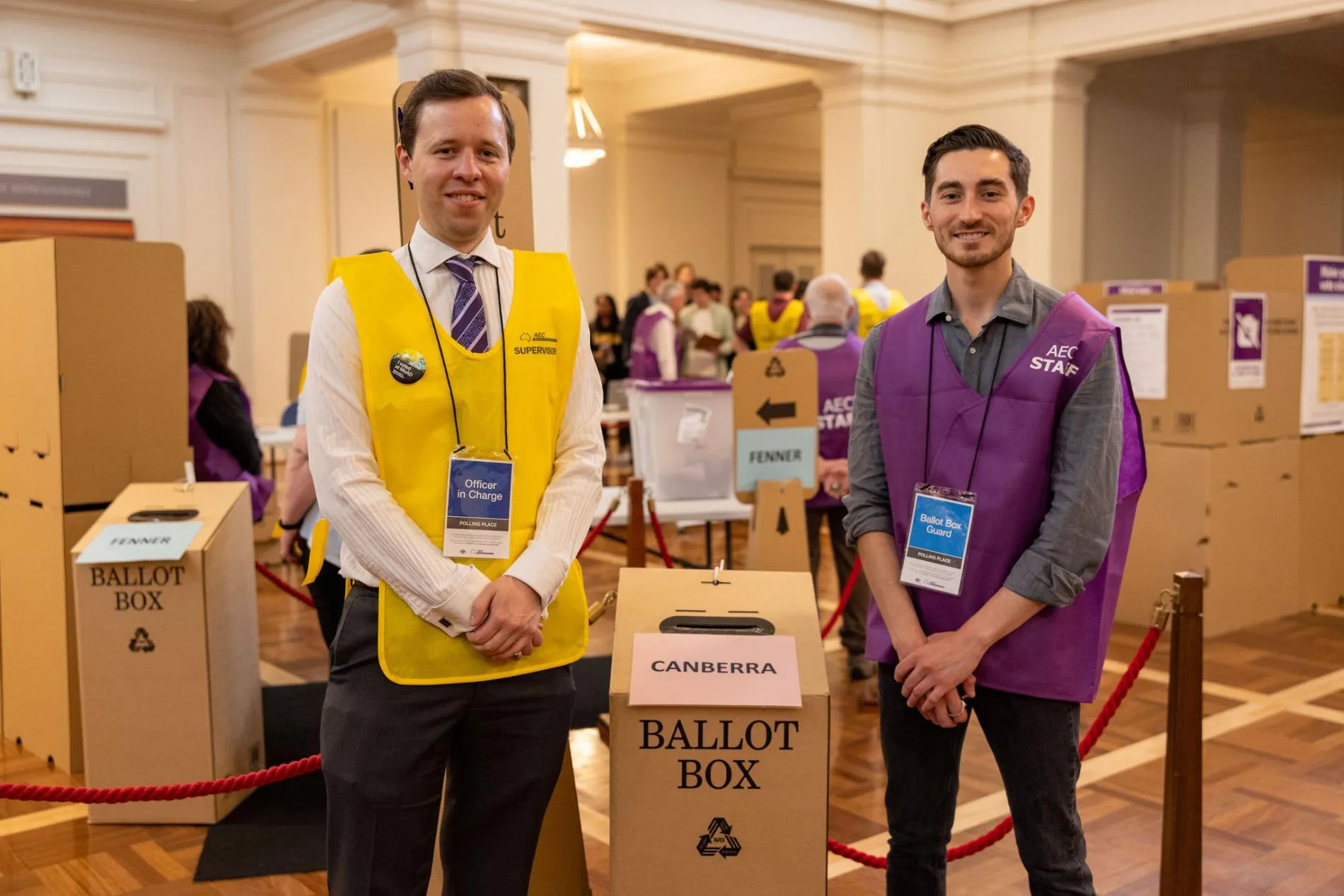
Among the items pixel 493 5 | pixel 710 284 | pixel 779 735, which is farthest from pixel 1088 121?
pixel 779 735

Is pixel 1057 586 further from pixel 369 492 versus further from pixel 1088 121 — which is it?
pixel 1088 121

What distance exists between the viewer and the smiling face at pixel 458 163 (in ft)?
5.47

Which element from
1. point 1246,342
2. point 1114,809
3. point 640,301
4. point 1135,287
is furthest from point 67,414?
point 640,301

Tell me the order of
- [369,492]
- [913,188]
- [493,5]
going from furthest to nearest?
[913,188], [493,5], [369,492]

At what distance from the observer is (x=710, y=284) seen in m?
11.9

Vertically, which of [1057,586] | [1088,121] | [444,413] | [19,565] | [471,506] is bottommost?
[19,565]

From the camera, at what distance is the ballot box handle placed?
192 centimetres

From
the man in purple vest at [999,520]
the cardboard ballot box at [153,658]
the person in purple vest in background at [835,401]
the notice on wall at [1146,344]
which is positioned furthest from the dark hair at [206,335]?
the notice on wall at [1146,344]

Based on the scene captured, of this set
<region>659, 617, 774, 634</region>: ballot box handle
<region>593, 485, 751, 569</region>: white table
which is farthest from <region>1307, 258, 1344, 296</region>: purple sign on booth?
<region>659, 617, 774, 634</region>: ballot box handle

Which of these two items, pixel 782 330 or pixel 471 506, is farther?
pixel 782 330

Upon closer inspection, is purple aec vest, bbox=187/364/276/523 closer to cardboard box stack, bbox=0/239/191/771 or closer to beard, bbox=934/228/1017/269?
cardboard box stack, bbox=0/239/191/771

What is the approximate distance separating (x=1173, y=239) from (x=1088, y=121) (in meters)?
1.69

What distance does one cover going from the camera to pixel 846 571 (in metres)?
4.58

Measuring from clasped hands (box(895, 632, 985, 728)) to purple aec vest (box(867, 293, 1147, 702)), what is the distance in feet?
0.15
